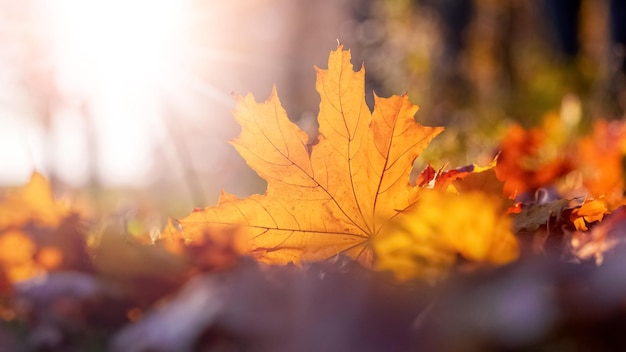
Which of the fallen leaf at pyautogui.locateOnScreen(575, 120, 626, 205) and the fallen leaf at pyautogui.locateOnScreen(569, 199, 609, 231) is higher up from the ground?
the fallen leaf at pyautogui.locateOnScreen(575, 120, 626, 205)

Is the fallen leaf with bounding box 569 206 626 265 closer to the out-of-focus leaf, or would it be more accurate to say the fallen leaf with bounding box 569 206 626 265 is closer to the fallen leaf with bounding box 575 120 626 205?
the out-of-focus leaf

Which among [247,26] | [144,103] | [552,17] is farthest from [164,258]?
[247,26]

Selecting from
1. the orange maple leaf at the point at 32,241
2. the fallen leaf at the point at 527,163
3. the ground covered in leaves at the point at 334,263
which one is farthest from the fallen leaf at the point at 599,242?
the fallen leaf at the point at 527,163

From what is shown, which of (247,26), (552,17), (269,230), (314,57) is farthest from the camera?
(247,26)

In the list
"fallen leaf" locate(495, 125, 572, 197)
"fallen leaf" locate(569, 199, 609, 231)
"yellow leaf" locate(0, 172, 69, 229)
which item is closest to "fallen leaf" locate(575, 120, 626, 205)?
"fallen leaf" locate(495, 125, 572, 197)

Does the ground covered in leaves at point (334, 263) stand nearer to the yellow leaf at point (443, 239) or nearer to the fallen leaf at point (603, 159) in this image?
the yellow leaf at point (443, 239)

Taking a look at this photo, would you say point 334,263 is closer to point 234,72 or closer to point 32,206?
point 32,206

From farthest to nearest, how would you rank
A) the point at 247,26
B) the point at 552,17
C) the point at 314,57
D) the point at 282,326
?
the point at 247,26 → the point at 314,57 → the point at 552,17 → the point at 282,326

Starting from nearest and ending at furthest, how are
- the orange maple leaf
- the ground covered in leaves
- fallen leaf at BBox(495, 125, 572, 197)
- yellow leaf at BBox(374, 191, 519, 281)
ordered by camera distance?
1. the ground covered in leaves
2. yellow leaf at BBox(374, 191, 519, 281)
3. the orange maple leaf
4. fallen leaf at BBox(495, 125, 572, 197)

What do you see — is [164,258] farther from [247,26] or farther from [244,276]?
[247,26]
